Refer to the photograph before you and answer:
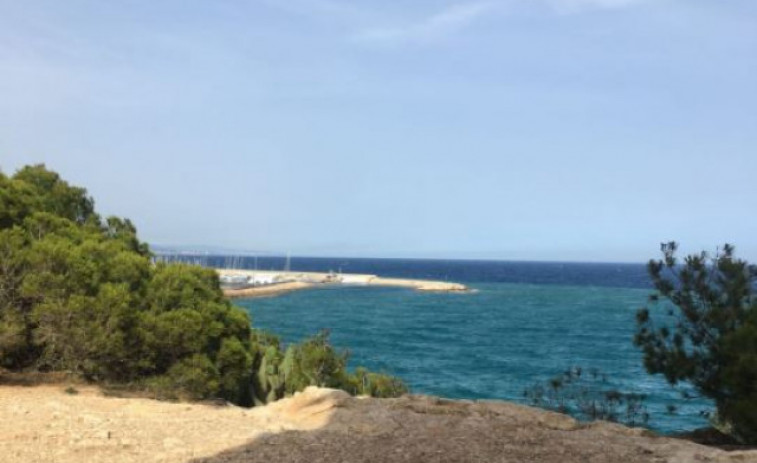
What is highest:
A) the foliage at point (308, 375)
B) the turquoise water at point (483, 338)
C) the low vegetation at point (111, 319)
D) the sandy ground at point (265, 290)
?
the low vegetation at point (111, 319)

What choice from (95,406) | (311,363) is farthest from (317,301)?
(95,406)

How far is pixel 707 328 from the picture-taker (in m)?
10.7

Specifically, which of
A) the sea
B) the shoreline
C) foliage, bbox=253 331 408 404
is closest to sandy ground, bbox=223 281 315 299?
the shoreline

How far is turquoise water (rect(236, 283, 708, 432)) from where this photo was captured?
2870cm

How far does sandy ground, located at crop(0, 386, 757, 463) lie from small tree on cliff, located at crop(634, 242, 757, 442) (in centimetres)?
→ 156

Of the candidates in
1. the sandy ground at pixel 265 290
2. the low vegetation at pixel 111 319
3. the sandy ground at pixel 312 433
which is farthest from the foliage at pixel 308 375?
the sandy ground at pixel 265 290

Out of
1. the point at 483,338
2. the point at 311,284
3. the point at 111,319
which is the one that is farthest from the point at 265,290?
the point at 111,319

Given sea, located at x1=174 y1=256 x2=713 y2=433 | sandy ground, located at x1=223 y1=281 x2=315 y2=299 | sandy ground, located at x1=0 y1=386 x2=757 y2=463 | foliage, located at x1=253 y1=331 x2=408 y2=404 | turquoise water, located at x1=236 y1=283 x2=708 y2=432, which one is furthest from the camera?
sandy ground, located at x1=223 y1=281 x2=315 y2=299

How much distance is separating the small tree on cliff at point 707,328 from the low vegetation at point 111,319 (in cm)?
737

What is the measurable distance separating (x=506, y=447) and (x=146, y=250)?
16316mm

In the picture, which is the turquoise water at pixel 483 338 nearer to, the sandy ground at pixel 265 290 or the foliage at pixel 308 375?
the sandy ground at pixel 265 290

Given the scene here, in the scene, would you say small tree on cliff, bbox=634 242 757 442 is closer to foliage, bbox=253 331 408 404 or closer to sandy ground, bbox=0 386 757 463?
sandy ground, bbox=0 386 757 463

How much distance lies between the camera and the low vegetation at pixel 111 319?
1146cm

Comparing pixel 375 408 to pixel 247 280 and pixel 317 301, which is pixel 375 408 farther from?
pixel 247 280
